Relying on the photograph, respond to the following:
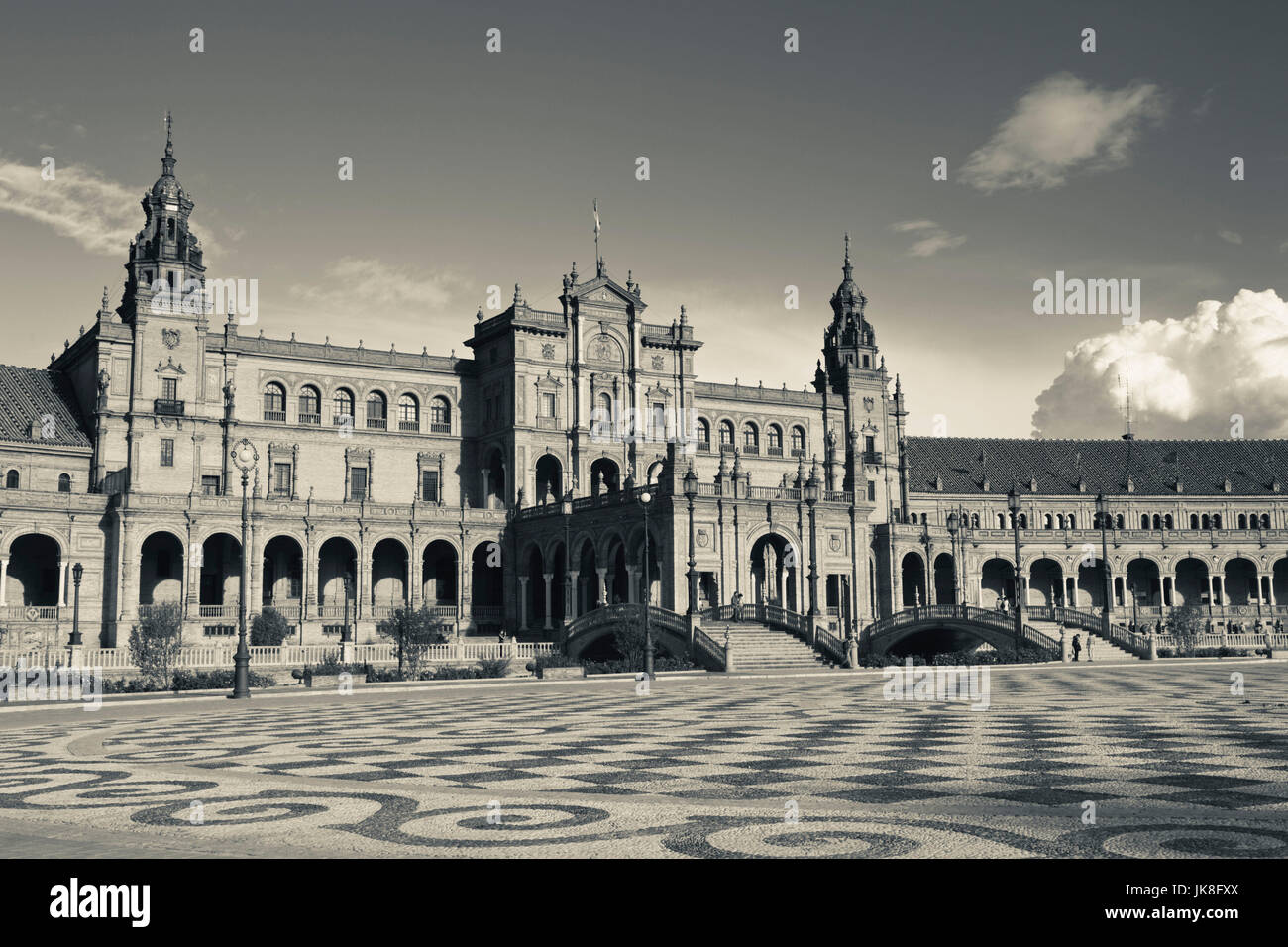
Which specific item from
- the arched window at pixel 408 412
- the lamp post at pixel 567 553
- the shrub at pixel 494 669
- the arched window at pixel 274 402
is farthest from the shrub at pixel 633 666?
the arched window at pixel 274 402

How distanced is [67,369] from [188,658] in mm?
37592

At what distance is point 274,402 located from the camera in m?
76.5

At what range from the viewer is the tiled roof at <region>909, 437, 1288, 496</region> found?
105 metres

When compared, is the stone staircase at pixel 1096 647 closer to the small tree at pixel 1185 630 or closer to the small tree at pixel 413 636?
the small tree at pixel 1185 630

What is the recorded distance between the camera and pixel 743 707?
26.5m

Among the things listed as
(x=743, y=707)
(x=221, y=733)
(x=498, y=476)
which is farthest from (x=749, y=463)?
(x=221, y=733)

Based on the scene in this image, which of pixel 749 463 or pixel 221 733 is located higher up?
pixel 749 463

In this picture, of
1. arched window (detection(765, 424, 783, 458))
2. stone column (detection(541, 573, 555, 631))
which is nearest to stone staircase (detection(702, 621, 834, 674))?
stone column (detection(541, 573, 555, 631))

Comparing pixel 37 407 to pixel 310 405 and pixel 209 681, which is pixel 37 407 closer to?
pixel 310 405

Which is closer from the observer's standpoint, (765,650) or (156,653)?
(156,653)

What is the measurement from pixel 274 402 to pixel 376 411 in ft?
22.0

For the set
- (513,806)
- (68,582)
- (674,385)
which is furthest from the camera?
(674,385)

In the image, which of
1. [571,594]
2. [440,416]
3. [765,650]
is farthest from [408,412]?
[765,650]
